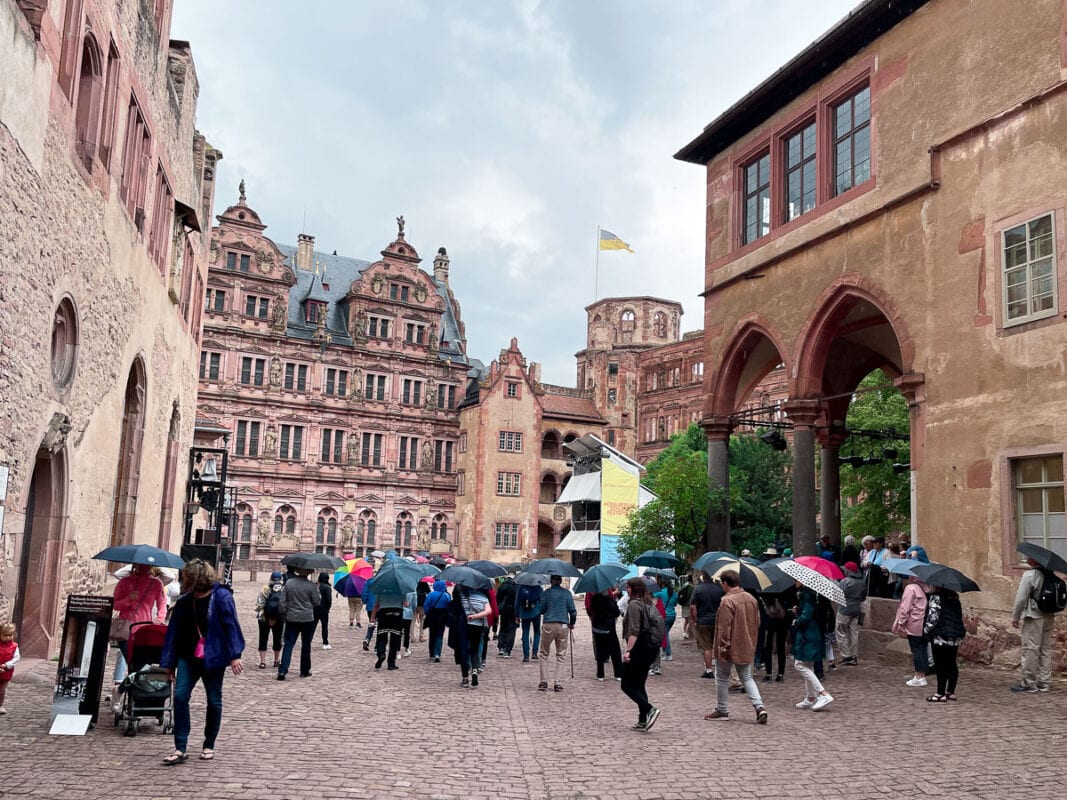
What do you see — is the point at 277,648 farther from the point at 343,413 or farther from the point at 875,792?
the point at 343,413

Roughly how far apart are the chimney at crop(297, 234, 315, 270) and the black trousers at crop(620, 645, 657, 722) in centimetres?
4978

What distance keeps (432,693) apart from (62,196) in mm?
7862

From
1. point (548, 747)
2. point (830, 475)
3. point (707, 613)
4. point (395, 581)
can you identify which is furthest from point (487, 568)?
point (830, 475)

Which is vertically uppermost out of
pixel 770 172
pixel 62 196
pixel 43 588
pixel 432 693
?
pixel 770 172

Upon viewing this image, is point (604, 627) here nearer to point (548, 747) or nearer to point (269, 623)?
point (269, 623)

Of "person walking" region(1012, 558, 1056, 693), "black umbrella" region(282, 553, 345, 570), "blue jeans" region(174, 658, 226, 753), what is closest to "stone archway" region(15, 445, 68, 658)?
"black umbrella" region(282, 553, 345, 570)

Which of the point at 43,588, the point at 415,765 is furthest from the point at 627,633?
the point at 43,588

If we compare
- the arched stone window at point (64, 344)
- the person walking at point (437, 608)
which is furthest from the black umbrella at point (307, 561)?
the arched stone window at point (64, 344)

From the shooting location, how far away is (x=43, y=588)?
43.4 ft

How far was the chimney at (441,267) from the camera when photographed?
206 ft

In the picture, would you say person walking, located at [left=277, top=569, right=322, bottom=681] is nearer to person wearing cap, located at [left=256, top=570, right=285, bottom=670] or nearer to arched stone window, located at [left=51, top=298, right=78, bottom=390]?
person wearing cap, located at [left=256, top=570, right=285, bottom=670]

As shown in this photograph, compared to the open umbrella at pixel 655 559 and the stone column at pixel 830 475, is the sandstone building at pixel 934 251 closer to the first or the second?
the stone column at pixel 830 475

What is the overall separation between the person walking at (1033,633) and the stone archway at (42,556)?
12.6 m

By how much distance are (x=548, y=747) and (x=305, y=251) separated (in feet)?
168
